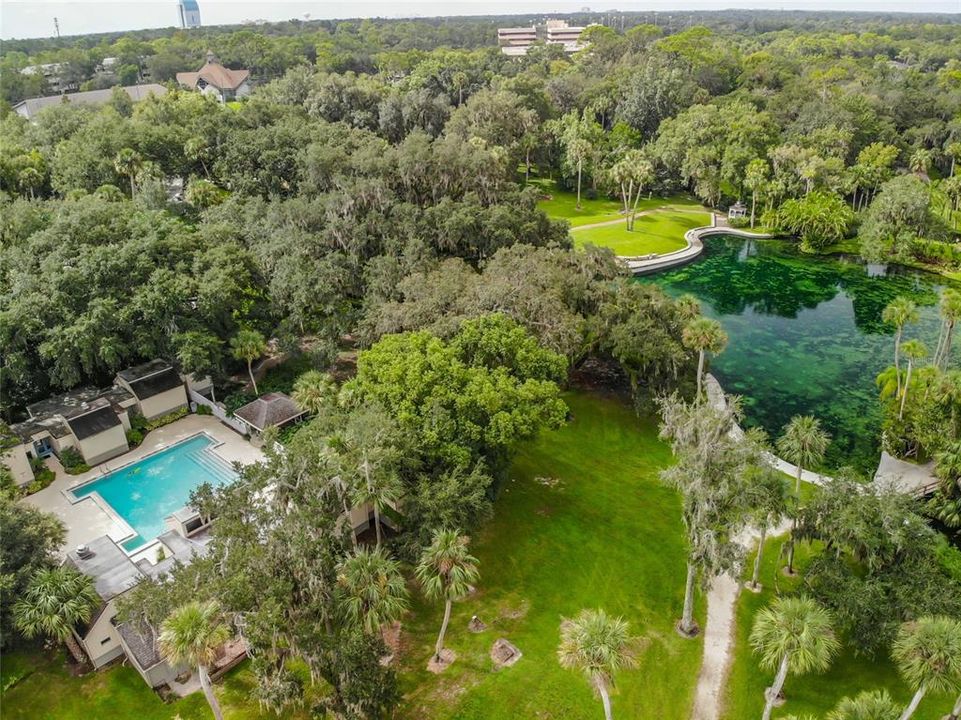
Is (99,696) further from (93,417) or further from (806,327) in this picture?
(806,327)

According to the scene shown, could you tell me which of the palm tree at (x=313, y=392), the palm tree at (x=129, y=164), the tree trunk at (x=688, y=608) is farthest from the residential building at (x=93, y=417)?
the tree trunk at (x=688, y=608)

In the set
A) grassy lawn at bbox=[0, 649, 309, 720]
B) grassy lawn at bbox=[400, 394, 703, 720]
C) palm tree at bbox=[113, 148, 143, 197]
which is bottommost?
grassy lawn at bbox=[400, 394, 703, 720]

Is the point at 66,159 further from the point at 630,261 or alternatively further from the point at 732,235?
the point at 732,235

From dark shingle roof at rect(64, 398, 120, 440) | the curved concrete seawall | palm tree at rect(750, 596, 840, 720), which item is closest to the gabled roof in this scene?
dark shingle roof at rect(64, 398, 120, 440)

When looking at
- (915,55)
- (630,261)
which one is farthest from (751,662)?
(915,55)

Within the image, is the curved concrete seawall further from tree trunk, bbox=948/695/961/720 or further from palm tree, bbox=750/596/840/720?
tree trunk, bbox=948/695/961/720

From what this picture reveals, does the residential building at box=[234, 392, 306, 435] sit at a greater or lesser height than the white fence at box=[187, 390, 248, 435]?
greater

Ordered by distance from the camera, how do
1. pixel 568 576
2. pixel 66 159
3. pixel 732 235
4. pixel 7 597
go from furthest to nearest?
pixel 732 235 → pixel 66 159 → pixel 568 576 → pixel 7 597

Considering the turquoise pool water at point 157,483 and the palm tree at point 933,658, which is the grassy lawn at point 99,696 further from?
the palm tree at point 933,658
